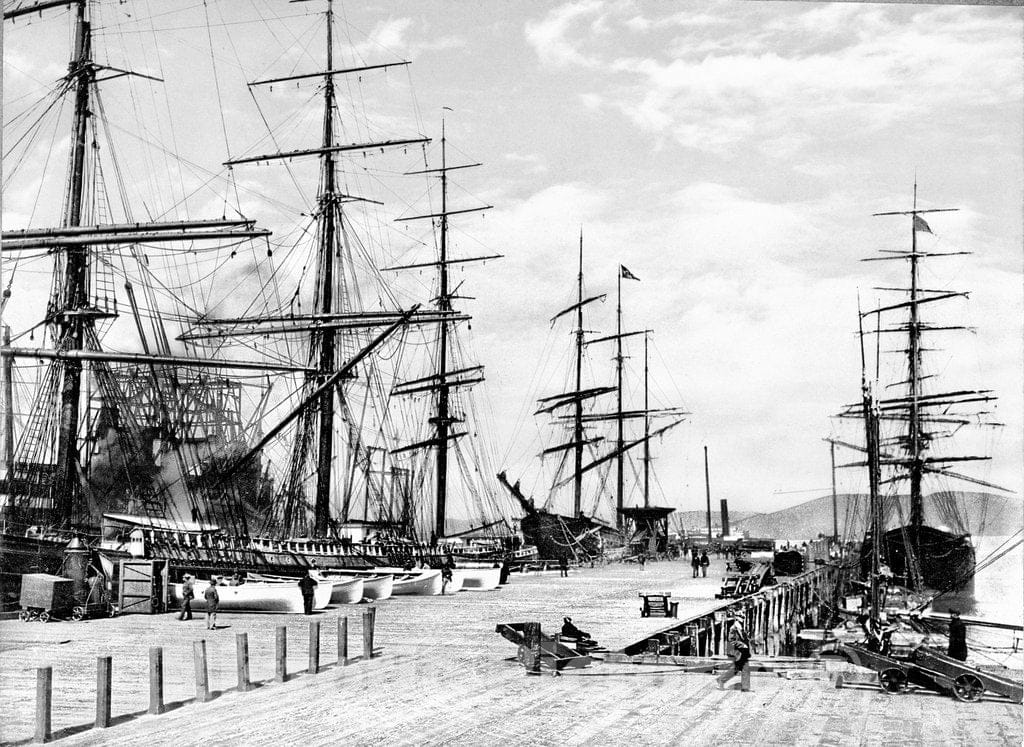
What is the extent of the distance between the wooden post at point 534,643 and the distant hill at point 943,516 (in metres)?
4.06

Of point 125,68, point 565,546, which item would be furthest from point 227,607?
point 565,546

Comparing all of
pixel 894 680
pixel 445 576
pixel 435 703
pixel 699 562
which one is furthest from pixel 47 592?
pixel 699 562

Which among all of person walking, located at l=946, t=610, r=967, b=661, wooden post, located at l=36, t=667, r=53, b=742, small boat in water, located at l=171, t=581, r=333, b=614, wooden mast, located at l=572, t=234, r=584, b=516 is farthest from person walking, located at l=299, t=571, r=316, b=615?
person walking, located at l=946, t=610, r=967, b=661

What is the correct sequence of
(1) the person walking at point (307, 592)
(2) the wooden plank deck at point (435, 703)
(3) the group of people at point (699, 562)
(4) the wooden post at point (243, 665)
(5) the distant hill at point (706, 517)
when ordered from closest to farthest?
(2) the wooden plank deck at point (435, 703)
(4) the wooden post at point (243, 665)
(5) the distant hill at point (706, 517)
(1) the person walking at point (307, 592)
(3) the group of people at point (699, 562)

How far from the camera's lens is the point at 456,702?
30.1 feet

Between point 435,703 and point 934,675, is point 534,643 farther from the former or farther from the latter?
point 934,675

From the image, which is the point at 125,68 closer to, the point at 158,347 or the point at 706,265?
the point at 158,347

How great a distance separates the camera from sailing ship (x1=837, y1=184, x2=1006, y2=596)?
11.5 meters

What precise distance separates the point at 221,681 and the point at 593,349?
6.12 m

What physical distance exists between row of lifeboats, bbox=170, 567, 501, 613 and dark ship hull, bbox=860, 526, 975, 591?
8.14 metres

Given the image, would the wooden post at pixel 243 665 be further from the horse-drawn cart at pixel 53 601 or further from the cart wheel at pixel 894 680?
the cart wheel at pixel 894 680

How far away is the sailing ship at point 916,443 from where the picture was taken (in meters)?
11.5

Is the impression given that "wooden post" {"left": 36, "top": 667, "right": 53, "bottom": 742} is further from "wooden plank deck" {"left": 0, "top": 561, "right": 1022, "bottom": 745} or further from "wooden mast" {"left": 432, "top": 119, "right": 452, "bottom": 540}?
"wooden mast" {"left": 432, "top": 119, "right": 452, "bottom": 540}

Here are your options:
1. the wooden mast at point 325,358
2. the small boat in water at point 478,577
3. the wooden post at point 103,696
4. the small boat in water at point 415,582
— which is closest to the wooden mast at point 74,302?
the wooden mast at point 325,358
